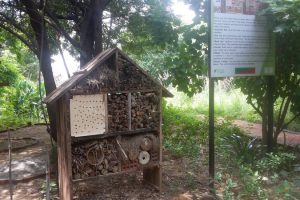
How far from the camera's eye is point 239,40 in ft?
15.8

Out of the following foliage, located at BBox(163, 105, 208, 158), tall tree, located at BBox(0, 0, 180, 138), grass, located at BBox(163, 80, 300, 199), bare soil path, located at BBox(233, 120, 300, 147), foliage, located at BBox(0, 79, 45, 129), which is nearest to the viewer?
grass, located at BBox(163, 80, 300, 199)

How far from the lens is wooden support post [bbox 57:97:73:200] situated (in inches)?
159

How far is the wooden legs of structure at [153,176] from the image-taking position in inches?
190

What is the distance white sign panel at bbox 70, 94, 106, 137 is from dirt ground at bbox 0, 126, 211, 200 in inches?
33.1

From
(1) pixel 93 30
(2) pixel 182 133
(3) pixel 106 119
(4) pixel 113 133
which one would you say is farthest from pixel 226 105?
(3) pixel 106 119

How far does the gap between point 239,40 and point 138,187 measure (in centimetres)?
263

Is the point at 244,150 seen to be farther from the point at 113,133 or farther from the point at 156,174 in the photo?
the point at 113,133

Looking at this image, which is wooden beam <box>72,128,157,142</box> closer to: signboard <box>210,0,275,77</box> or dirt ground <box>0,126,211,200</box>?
dirt ground <box>0,126,211,200</box>

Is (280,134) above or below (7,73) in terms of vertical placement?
below

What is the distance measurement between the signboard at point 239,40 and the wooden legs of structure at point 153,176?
5.22ft

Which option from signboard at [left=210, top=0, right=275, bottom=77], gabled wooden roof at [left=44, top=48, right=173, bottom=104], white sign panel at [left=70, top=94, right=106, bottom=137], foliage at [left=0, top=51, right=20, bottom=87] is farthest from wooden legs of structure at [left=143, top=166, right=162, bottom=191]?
foliage at [left=0, top=51, right=20, bottom=87]

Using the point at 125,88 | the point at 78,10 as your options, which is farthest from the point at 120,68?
the point at 78,10

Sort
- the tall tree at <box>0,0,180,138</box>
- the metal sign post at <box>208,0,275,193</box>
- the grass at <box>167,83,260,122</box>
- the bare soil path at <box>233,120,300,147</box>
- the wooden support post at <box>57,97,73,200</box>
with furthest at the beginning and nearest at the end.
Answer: the grass at <box>167,83,260,122</box>, the bare soil path at <box>233,120,300,147</box>, the tall tree at <box>0,0,180,138</box>, the metal sign post at <box>208,0,275,193</box>, the wooden support post at <box>57,97,73,200</box>

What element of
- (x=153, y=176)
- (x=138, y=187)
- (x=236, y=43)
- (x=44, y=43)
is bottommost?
(x=138, y=187)
